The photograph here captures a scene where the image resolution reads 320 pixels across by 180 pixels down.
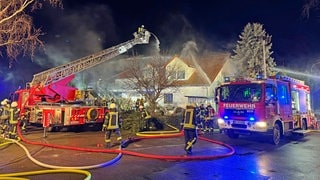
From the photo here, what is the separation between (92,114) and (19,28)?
5.62 meters

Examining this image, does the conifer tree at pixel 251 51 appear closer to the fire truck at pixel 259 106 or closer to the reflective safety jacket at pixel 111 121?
the fire truck at pixel 259 106

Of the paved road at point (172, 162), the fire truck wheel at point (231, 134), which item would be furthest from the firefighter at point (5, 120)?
the fire truck wheel at point (231, 134)

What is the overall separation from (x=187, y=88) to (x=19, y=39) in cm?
2114

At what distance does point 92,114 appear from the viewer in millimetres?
15227

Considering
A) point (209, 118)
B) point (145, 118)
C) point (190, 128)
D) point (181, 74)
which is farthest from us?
point (181, 74)

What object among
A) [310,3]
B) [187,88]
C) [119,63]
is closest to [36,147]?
[310,3]

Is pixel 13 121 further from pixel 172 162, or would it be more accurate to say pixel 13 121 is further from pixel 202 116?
pixel 202 116

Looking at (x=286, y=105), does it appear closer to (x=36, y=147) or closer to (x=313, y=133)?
(x=313, y=133)

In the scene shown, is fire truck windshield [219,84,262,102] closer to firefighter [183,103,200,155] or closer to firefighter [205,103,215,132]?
firefighter [205,103,215,132]

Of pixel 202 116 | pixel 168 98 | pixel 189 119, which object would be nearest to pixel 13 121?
pixel 189 119

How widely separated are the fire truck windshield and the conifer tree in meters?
24.4

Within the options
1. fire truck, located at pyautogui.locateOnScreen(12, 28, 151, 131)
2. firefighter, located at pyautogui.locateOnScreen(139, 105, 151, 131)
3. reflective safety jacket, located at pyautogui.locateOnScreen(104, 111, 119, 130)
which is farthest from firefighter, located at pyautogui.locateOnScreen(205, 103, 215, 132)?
reflective safety jacket, located at pyautogui.locateOnScreen(104, 111, 119, 130)

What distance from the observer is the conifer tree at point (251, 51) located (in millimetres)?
35688

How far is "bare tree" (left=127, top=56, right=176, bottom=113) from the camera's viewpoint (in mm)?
20547
